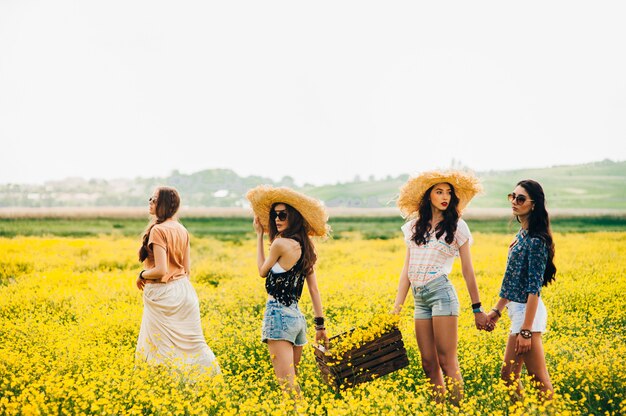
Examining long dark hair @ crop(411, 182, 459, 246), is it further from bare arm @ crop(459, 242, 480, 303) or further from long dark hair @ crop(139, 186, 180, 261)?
long dark hair @ crop(139, 186, 180, 261)

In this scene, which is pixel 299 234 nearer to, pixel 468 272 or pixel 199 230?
pixel 468 272

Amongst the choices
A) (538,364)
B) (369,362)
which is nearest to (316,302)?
(369,362)

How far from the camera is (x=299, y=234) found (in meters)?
5.75

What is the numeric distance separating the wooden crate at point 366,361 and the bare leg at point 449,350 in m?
0.39

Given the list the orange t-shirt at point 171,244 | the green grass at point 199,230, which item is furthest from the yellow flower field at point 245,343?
the green grass at point 199,230

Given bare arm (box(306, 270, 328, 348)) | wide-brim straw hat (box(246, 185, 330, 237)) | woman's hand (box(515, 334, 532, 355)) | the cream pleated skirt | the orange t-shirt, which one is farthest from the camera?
the cream pleated skirt

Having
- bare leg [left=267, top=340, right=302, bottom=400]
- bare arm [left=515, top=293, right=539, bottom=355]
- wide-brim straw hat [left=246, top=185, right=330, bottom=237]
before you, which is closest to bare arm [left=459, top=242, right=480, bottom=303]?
bare arm [left=515, top=293, right=539, bottom=355]

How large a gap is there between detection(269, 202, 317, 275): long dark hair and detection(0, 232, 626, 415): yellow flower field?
1.28 metres

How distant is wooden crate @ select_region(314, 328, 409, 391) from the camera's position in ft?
17.8

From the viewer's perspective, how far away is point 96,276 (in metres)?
15.1

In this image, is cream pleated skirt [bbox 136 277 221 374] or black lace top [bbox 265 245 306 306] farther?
cream pleated skirt [bbox 136 277 221 374]

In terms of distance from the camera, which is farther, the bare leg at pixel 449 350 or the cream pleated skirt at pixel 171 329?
the cream pleated skirt at pixel 171 329

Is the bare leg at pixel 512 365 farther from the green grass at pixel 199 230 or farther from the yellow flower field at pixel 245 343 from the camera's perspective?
the green grass at pixel 199 230

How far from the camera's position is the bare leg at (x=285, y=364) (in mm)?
5477
